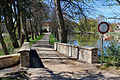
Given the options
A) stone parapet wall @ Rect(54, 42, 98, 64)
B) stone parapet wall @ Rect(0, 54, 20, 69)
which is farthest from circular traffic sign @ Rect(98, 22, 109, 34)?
stone parapet wall @ Rect(0, 54, 20, 69)

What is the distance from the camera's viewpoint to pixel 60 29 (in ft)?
40.8

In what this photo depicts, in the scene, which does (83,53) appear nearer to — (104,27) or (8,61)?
(104,27)

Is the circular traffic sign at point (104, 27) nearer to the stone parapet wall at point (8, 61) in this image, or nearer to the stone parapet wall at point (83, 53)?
the stone parapet wall at point (83, 53)

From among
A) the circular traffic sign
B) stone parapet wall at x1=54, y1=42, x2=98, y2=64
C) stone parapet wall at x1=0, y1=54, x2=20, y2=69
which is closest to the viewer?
stone parapet wall at x1=0, y1=54, x2=20, y2=69

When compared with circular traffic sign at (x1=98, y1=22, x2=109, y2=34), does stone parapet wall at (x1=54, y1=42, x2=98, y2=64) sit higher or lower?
lower

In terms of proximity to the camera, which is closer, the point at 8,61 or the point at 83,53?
the point at 8,61

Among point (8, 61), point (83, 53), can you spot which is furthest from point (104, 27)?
point (8, 61)

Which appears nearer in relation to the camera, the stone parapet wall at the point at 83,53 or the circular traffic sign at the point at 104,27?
the circular traffic sign at the point at 104,27

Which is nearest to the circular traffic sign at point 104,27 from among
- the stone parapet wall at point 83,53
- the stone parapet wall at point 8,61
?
the stone parapet wall at point 83,53

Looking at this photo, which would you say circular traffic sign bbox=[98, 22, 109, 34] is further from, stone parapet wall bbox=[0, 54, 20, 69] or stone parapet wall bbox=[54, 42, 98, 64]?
stone parapet wall bbox=[0, 54, 20, 69]

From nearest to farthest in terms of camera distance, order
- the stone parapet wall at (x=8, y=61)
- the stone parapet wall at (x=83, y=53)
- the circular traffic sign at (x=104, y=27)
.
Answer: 1. the stone parapet wall at (x=8, y=61)
2. the circular traffic sign at (x=104, y=27)
3. the stone parapet wall at (x=83, y=53)

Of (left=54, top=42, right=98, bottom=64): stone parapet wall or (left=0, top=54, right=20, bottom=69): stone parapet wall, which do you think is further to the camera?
(left=54, top=42, right=98, bottom=64): stone parapet wall

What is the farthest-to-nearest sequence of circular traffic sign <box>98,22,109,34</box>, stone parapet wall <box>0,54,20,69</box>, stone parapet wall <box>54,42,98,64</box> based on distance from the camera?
stone parapet wall <box>54,42,98,64</box> → circular traffic sign <box>98,22,109,34</box> → stone parapet wall <box>0,54,20,69</box>

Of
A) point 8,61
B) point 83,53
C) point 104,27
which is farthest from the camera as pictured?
point 83,53
